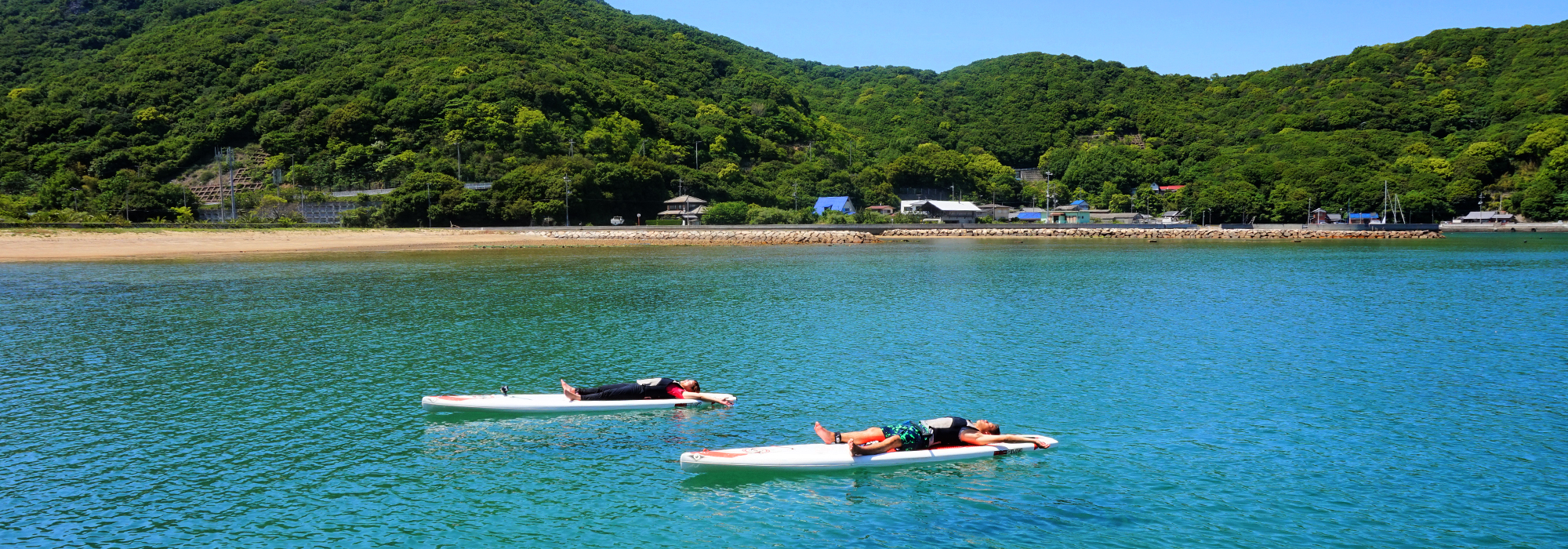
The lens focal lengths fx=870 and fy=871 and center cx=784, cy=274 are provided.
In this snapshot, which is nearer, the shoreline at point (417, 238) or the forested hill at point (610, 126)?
the shoreline at point (417, 238)

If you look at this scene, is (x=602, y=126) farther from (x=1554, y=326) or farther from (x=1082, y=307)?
(x=1554, y=326)

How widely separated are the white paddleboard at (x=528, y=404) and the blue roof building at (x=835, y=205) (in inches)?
4431

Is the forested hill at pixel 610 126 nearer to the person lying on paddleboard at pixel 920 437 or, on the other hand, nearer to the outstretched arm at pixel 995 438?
the person lying on paddleboard at pixel 920 437

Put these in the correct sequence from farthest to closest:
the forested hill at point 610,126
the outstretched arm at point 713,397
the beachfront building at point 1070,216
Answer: the beachfront building at point 1070,216, the forested hill at point 610,126, the outstretched arm at point 713,397

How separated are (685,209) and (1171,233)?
60.8m

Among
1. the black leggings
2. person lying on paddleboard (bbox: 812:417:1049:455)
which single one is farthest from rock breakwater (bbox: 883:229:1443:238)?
person lying on paddleboard (bbox: 812:417:1049:455)

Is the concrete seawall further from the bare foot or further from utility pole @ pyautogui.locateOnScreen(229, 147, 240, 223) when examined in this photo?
the bare foot

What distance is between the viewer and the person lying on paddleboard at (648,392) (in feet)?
50.4

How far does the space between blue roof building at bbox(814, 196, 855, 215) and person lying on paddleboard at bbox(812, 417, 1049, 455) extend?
376ft

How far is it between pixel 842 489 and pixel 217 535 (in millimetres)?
7333

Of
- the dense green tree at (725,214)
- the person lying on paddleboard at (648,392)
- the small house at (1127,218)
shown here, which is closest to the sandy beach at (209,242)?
the dense green tree at (725,214)

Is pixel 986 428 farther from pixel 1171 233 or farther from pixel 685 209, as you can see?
pixel 685 209

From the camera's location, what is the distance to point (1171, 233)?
338ft

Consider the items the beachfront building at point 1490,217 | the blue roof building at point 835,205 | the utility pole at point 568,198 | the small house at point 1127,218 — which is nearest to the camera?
the utility pole at point 568,198
